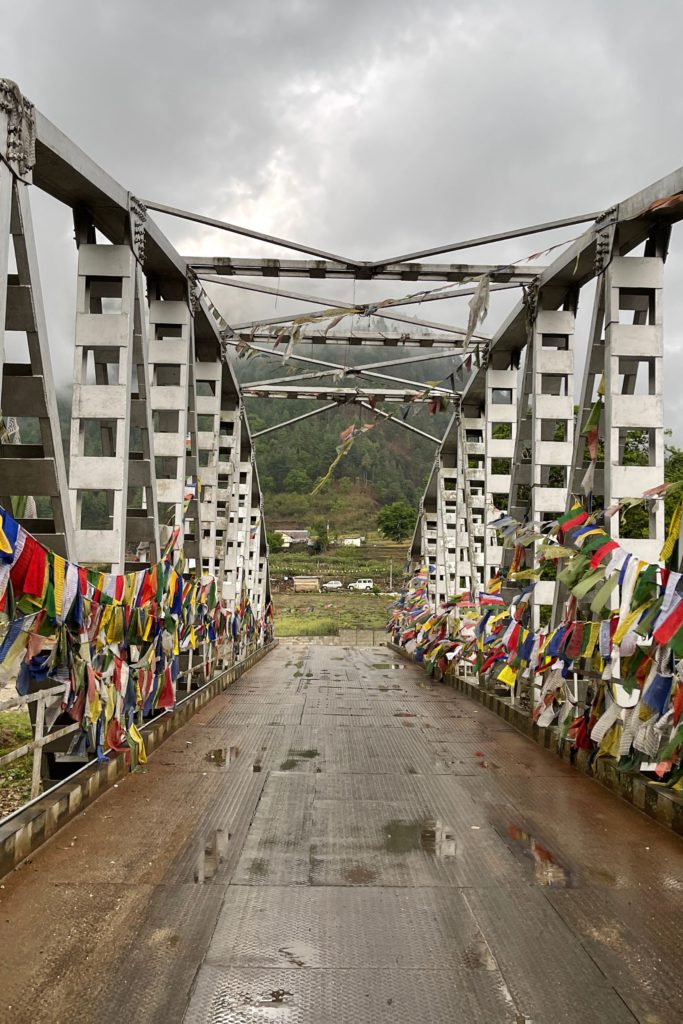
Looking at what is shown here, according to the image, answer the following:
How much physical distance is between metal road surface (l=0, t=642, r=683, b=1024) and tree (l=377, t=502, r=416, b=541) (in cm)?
9255

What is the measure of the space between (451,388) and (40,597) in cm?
1578

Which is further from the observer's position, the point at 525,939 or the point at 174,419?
the point at 174,419

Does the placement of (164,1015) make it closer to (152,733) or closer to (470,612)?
(152,733)

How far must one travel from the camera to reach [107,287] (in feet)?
30.0

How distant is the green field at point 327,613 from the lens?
52.8 metres

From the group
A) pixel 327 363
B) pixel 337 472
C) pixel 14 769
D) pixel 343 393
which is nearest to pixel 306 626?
pixel 343 393

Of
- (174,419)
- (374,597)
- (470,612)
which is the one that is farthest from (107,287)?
(374,597)

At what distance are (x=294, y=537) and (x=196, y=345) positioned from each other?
3578 inches

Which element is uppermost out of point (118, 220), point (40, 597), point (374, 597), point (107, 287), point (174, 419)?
point (118, 220)

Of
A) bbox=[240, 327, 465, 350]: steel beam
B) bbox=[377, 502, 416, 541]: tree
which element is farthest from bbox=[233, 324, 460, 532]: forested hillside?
bbox=[240, 327, 465, 350]: steel beam

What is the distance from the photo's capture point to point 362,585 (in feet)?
249

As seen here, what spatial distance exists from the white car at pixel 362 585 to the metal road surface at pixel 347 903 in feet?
222

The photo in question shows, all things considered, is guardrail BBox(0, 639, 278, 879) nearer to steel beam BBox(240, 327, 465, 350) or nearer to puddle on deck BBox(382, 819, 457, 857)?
puddle on deck BBox(382, 819, 457, 857)

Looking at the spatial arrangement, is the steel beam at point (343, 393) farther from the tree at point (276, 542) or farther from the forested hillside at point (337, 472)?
the tree at point (276, 542)
